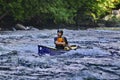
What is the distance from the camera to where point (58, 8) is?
47.7 meters

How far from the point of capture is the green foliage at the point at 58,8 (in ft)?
145

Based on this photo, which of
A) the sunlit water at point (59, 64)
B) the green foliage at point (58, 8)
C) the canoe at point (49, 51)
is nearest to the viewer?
the sunlit water at point (59, 64)

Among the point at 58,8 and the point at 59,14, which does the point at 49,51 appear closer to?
the point at 59,14

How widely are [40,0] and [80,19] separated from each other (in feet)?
23.0

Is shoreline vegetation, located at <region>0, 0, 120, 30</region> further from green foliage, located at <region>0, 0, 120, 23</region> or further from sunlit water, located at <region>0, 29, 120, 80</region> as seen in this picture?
sunlit water, located at <region>0, 29, 120, 80</region>

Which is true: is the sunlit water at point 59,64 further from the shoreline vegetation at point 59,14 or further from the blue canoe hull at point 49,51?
the shoreline vegetation at point 59,14

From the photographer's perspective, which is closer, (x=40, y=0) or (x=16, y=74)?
(x=16, y=74)

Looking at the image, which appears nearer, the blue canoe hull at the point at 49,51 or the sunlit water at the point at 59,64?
the sunlit water at the point at 59,64

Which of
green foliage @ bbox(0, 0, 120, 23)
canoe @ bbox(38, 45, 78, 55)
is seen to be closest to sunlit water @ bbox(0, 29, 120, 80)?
canoe @ bbox(38, 45, 78, 55)

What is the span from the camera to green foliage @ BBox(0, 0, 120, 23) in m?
44.3

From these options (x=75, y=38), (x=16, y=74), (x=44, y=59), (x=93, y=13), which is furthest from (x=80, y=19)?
(x=16, y=74)

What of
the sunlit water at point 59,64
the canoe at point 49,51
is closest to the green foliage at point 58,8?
the sunlit water at point 59,64

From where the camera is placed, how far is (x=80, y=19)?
49.9 m

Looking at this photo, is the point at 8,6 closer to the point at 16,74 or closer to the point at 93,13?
the point at 93,13
